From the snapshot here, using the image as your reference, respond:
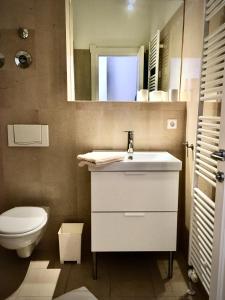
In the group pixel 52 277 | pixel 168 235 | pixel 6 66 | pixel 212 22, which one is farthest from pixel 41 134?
pixel 212 22

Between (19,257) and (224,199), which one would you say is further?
(19,257)

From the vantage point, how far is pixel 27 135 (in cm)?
214

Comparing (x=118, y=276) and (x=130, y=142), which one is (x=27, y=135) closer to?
(x=130, y=142)

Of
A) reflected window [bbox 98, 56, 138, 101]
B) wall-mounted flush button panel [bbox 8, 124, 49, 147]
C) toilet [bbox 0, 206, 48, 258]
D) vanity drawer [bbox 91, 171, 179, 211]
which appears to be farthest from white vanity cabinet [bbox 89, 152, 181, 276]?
reflected window [bbox 98, 56, 138, 101]

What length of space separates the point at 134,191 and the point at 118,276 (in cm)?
70

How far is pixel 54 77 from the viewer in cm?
212

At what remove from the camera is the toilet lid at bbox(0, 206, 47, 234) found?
1.73m

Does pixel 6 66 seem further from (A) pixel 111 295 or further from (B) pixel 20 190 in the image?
(A) pixel 111 295

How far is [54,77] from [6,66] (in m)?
0.39

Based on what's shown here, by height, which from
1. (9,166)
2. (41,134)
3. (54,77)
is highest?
(54,77)

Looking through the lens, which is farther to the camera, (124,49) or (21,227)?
(124,49)

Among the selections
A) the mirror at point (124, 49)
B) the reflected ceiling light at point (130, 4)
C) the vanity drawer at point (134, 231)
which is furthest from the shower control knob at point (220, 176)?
the reflected ceiling light at point (130, 4)

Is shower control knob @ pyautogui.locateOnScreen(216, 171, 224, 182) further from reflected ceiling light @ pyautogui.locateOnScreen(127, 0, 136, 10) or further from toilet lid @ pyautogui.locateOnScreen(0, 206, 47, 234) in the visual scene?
reflected ceiling light @ pyautogui.locateOnScreen(127, 0, 136, 10)

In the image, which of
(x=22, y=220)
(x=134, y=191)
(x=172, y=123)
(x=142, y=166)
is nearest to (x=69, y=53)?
(x=172, y=123)
